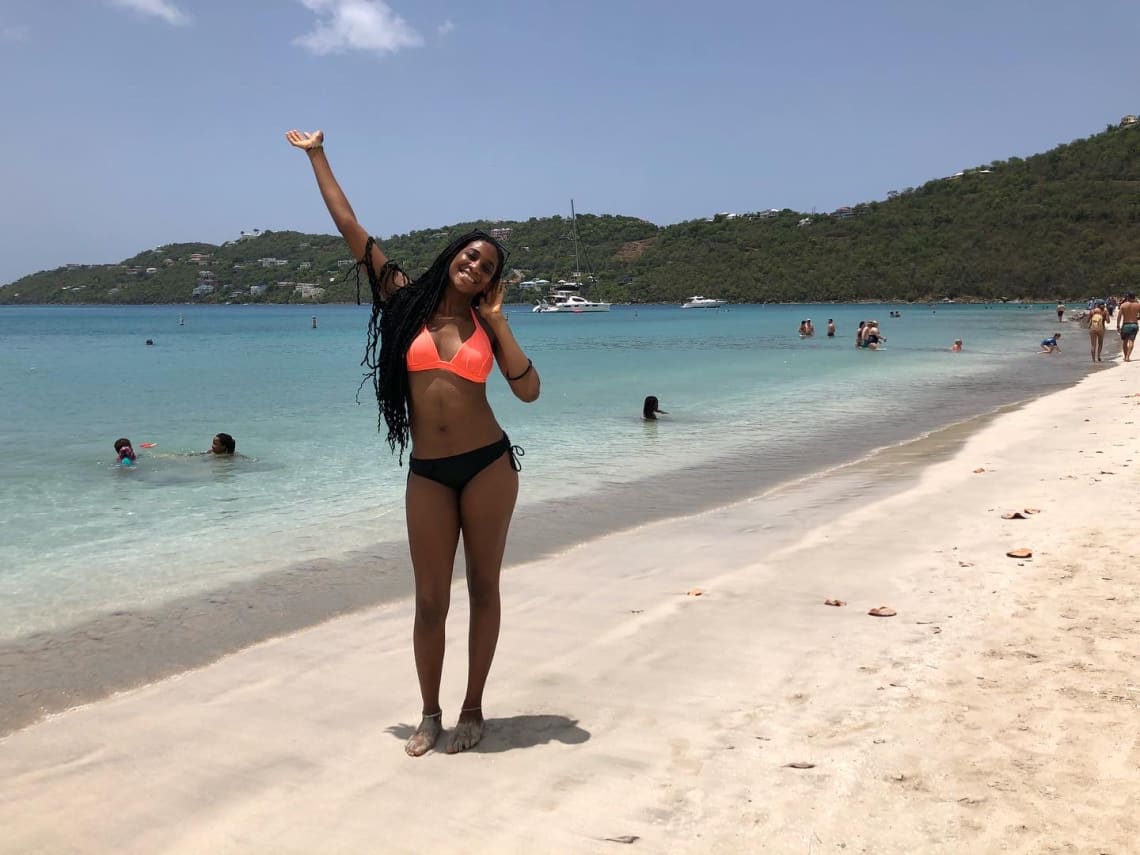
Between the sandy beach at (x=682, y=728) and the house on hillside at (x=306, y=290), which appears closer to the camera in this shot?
the sandy beach at (x=682, y=728)

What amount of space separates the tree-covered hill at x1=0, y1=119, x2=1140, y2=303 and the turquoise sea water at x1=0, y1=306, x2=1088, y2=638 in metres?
59.3

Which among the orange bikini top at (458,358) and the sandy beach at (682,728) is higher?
the orange bikini top at (458,358)

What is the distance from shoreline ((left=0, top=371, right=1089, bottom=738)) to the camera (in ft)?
16.5

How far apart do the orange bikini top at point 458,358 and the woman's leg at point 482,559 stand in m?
0.37

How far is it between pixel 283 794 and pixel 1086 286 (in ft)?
388

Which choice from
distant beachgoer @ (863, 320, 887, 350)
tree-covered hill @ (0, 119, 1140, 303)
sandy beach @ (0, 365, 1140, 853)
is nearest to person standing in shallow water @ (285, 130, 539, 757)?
sandy beach @ (0, 365, 1140, 853)

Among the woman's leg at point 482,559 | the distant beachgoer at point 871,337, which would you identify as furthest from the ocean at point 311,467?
the distant beachgoer at point 871,337

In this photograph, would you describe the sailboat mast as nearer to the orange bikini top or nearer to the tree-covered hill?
the tree-covered hill

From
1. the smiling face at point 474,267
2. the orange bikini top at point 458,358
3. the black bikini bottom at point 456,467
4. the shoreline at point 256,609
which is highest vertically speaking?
the smiling face at point 474,267

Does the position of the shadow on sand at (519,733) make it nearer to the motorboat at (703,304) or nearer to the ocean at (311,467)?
the ocean at (311,467)

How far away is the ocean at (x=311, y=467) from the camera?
674 cm

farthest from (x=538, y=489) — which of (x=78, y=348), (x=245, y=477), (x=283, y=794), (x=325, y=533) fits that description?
(x=78, y=348)

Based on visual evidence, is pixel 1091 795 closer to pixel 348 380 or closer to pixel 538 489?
pixel 538 489

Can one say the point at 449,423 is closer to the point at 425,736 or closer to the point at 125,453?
the point at 425,736
